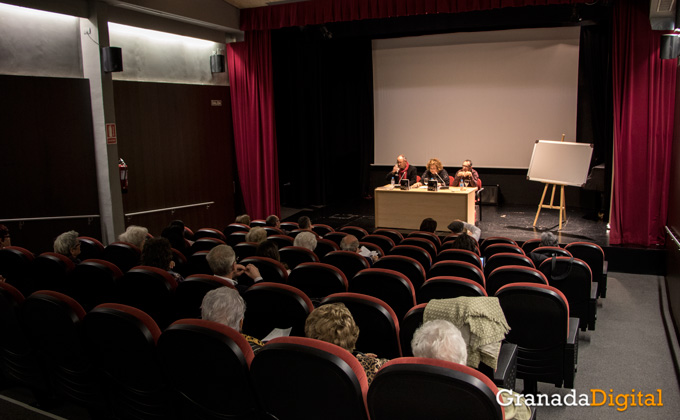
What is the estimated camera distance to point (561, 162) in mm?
8133

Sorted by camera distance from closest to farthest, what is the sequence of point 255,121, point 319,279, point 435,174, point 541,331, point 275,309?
point 275,309
point 541,331
point 319,279
point 435,174
point 255,121

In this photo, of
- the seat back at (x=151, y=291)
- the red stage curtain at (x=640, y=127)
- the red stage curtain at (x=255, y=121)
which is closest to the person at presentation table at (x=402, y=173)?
the red stage curtain at (x=255, y=121)

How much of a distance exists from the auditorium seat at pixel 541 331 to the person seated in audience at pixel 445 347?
1027mm

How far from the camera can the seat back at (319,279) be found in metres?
3.48

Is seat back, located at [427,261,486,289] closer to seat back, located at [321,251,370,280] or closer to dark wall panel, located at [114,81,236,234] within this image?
seat back, located at [321,251,370,280]

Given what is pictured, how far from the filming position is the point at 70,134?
6922mm

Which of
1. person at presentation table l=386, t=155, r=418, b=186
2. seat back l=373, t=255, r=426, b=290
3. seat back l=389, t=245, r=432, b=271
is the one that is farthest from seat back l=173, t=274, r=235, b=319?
person at presentation table l=386, t=155, r=418, b=186

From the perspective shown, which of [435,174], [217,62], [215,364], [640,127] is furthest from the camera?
[217,62]

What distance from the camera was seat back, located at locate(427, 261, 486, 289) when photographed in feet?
12.1

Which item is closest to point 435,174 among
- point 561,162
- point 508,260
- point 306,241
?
point 561,162

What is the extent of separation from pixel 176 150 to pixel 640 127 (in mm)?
6547

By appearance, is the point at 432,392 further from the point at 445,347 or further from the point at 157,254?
the point at 157,254

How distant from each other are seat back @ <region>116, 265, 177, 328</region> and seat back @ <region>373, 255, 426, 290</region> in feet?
4.98

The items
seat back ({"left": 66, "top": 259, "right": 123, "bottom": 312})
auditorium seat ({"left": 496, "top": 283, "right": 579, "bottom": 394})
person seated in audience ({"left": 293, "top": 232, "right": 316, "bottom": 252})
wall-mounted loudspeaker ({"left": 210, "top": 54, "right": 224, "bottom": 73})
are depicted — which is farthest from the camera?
wall-mounted loudspeaker ({"left": 210, "top": 54, "right": 224, "bottom": 73})
